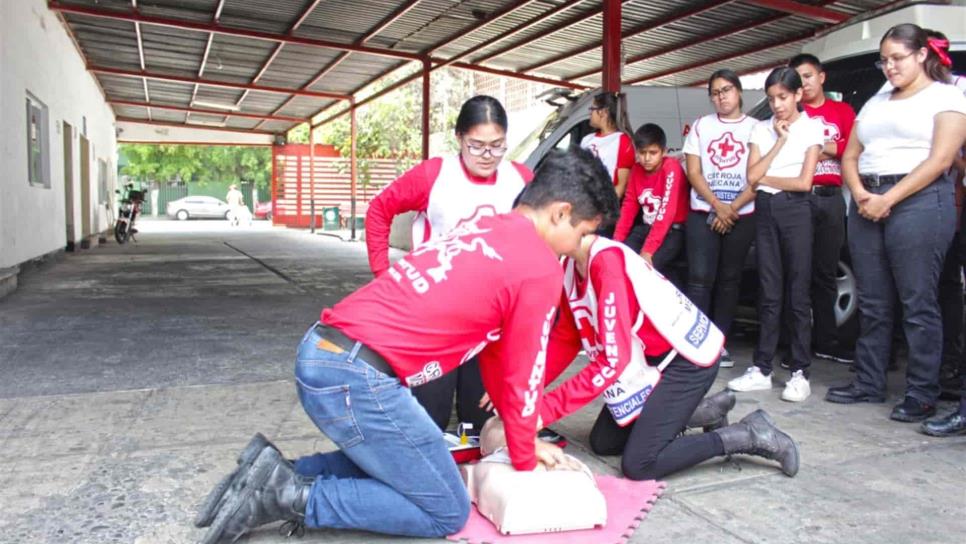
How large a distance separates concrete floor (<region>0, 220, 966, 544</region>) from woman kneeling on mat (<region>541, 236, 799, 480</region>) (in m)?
0.14

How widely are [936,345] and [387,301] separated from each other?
2.91 m

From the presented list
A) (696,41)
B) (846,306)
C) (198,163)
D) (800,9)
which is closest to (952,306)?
(846,306)

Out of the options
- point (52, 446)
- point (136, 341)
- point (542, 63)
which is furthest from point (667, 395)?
point (542, 63)

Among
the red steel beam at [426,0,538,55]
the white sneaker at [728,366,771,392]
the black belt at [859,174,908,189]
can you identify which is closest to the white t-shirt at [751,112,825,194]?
the black belt at [859,174,908,189]

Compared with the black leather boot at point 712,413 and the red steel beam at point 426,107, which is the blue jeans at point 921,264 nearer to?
the black leather boot at point 712,413

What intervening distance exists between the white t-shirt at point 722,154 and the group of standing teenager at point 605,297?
13 mm

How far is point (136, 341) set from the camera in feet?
19.6

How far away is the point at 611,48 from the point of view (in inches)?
375

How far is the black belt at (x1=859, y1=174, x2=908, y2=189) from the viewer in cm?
400

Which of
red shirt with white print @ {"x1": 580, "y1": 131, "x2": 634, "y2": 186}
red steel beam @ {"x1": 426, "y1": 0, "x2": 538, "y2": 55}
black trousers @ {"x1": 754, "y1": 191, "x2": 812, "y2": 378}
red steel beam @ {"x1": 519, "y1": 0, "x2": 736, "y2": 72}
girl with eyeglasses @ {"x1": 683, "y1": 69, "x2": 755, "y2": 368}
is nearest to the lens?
black trousers @ {"x1": 754, "y1": 191, "x2": 812, "y2": 378}

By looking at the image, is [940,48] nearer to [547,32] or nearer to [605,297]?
[605,297]

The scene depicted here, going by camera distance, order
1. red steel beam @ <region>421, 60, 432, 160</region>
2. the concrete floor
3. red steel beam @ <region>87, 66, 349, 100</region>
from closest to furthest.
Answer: the concrete floor
red steel beam @ <region>421, 60, 432, 160</region>
red steel beam @ <region>87, 66, 349, 100</region>

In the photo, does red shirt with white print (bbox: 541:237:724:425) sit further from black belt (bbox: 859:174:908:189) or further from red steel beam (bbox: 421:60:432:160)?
red steel beam (bbox: 421:60:432:160)

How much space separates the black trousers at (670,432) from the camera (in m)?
3.07
